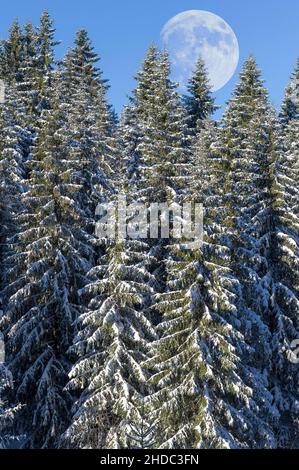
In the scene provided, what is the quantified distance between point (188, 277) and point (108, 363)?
14.5ft

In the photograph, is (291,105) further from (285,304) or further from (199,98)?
(285,304)

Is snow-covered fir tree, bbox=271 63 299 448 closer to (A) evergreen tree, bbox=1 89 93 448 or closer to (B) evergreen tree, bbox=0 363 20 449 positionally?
(A) evergreen tree, bbox=1 89 93 448

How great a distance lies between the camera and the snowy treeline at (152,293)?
19625mm

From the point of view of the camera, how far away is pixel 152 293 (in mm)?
22438

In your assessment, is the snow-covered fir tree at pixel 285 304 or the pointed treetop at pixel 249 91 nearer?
the snow-covered fir tree at pixel 285 304

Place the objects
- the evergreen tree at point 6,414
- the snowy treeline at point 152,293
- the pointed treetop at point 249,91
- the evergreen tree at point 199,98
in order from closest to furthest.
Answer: the evergreen tree at point 6,414 < the snowy treeline at point 152,293 < the pointed treetop at point 249,91 < the evergreen tree at point 199,98

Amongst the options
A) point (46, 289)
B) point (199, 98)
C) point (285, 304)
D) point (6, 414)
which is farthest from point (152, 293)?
point (199, 98)

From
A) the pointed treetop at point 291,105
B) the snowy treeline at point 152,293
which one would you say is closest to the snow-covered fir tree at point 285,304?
the snowy treeline at point 152,293

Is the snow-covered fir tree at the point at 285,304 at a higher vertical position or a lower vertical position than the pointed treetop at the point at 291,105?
lower

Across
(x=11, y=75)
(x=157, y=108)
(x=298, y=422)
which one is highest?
(x=11, y=75)

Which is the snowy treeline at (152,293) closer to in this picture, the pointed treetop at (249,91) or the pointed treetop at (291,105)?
the pointed treetop at (249,91)

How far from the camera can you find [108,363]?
2031 centimetres

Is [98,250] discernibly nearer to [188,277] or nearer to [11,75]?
[188,277]
